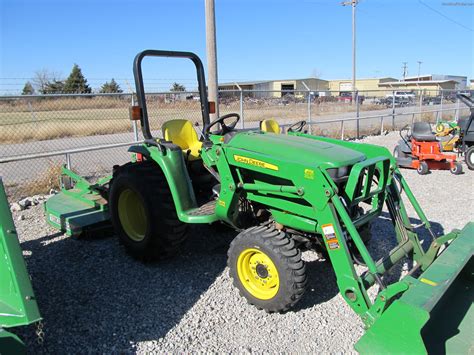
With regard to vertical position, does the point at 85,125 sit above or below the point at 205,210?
above

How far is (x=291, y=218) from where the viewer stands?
3.19 meters

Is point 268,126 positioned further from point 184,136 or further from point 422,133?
point 422,133

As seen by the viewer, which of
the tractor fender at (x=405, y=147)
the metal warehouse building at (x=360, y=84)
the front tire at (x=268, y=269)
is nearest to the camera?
the front tire at (x=268, y=269)

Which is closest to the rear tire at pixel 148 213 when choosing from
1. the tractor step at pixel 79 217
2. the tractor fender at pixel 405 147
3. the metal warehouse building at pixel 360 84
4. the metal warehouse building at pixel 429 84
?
the tractor step at pixel 79 217

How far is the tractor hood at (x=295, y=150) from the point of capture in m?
3.06

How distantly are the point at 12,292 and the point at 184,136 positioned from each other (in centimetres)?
222

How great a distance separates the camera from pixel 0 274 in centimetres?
249

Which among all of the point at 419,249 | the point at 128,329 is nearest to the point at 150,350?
the point at 128,329

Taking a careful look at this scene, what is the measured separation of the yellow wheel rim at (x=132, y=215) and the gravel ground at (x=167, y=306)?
28 cm

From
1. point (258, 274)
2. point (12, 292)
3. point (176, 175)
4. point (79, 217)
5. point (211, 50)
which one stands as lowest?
point (258, 274)

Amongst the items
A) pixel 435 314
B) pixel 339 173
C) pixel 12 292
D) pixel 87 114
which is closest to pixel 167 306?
pixel 12 292

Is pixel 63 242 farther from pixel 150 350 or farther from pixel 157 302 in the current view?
pixel 150 350

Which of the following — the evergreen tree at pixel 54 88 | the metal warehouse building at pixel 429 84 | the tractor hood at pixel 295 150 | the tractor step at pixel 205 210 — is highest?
the evergreen tree at pixel 54 88

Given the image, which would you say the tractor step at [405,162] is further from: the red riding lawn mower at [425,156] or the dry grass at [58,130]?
the dry grass at [58,130]
